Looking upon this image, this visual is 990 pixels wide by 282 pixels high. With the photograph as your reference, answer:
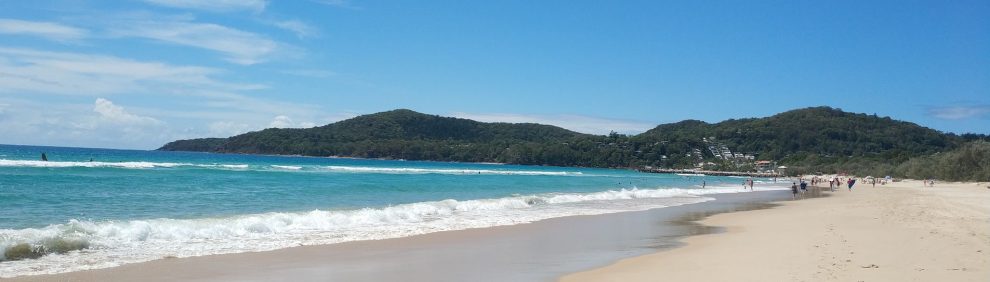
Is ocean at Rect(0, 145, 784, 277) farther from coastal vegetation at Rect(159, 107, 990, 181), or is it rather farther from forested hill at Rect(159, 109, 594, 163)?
forested hill at Rect(159, 109, 594, 163)

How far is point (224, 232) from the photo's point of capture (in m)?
13.8

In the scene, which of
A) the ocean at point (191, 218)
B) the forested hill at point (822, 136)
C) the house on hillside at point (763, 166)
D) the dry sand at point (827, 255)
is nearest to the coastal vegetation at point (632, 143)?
the forested hill at point (822, 136)

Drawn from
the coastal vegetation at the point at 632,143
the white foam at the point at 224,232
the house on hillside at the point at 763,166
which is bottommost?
the white foam at the point at 224,232

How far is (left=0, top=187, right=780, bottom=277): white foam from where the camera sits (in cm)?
1029

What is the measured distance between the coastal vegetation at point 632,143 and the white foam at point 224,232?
102 m

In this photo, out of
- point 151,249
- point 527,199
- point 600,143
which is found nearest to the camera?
point 151,249

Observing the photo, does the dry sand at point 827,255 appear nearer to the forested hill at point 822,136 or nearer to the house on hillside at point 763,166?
the house on hillside at point 763,166

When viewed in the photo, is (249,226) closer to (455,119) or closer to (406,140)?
(406,140)

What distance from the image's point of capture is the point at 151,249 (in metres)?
11.4

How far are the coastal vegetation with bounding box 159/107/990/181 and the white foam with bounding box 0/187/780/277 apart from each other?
10242 centimetres

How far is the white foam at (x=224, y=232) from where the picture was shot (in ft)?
33.8

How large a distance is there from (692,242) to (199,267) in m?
9.17

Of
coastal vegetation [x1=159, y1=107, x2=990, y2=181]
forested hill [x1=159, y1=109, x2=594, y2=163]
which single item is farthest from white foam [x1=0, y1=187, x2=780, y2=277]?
forested hill [x1=159, y1=109, x2=594, y2=163]

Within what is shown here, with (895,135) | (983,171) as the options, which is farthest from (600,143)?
(983,171)
